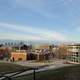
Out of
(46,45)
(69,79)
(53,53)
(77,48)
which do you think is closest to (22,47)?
(46,45)

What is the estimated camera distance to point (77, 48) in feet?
166

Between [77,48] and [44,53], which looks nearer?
[77,48]

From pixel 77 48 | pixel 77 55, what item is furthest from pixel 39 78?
pixel 77 48

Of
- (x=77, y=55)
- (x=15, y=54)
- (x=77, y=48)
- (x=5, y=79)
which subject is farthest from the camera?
(x=15, y=54)

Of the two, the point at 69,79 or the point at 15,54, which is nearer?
the point at 69,79

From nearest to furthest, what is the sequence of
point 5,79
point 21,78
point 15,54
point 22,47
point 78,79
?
point 5,79
point 21,78
point 78,79
point 15,54
point 22,47

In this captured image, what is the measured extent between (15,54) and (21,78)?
50.3 metres

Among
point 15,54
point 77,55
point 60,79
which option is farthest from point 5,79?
point 15,54

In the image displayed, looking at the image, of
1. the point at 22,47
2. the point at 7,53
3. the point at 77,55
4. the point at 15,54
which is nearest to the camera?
the point at 77,55

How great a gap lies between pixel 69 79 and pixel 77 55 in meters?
40.8

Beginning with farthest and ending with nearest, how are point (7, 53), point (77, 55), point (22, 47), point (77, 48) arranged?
point (22, 47) < point (7, 53) < point (77, 48) < point (77, 55)

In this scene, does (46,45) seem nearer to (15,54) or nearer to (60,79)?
(15,54)

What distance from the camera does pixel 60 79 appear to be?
248 inches

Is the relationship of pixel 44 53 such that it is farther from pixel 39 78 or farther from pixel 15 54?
pixel 39 78
